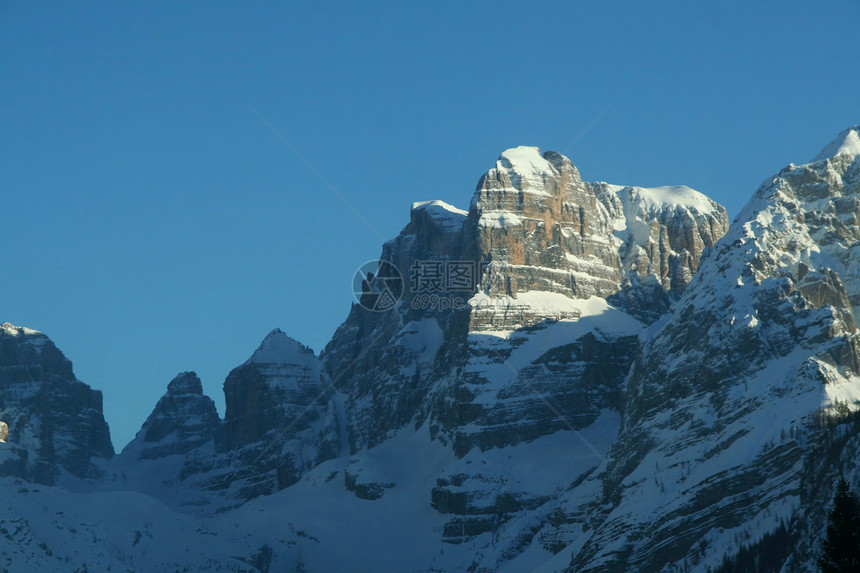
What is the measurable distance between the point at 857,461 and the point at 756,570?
83.9 ft

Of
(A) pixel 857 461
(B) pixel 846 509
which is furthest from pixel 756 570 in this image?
(B) pixel 846 509

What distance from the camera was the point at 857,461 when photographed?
180m

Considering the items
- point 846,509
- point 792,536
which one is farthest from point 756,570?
point 846,509

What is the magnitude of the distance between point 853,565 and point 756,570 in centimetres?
9224

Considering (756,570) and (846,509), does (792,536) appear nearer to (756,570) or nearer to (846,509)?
(756,570)

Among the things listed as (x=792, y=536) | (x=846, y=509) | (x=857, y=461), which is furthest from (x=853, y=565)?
(x=792, y=536)

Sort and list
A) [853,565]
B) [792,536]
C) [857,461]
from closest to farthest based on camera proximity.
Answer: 1. [853,565]
2. [857,461]
3. [792,536]

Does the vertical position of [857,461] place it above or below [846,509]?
above

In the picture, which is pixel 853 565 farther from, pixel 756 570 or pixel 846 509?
pixel 756 570

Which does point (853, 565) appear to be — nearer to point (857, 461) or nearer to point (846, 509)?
point (846, 509)

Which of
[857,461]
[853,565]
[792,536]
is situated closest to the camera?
[853,565]

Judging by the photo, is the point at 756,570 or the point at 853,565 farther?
the point at 756,570

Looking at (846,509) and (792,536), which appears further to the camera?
(792,536)

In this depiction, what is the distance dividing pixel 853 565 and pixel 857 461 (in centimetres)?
7290
